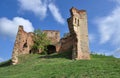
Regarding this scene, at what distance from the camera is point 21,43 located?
54469mm

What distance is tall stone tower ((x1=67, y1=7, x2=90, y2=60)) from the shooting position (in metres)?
45.0

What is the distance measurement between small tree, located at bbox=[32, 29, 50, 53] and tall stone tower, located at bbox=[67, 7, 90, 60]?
1251cm

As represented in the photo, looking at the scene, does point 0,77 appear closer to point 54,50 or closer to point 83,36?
point 83,36

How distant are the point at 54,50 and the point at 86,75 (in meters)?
33.0

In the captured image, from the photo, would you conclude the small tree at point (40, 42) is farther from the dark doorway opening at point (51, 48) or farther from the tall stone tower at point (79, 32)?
the tall stone tower at point (79, 32)

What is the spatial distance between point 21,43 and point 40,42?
18.8ft

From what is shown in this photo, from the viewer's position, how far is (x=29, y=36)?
191 ft

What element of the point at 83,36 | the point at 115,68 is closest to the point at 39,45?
the point at 83,36

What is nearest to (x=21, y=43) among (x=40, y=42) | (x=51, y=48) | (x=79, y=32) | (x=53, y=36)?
(x=40, y=42)

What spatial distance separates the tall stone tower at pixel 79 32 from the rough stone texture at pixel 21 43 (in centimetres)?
911

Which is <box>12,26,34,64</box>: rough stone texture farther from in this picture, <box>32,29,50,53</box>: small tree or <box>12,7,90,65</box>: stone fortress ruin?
<box>32,29,50,53</box>: small tree

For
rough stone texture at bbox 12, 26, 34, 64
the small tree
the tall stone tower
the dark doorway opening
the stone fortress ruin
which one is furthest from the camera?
the dark doorway opening

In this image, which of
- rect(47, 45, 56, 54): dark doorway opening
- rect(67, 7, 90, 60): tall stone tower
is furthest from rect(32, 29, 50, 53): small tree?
rect(67, 7, 90, 60): tall stone tower

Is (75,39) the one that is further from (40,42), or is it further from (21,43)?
(40,42)
